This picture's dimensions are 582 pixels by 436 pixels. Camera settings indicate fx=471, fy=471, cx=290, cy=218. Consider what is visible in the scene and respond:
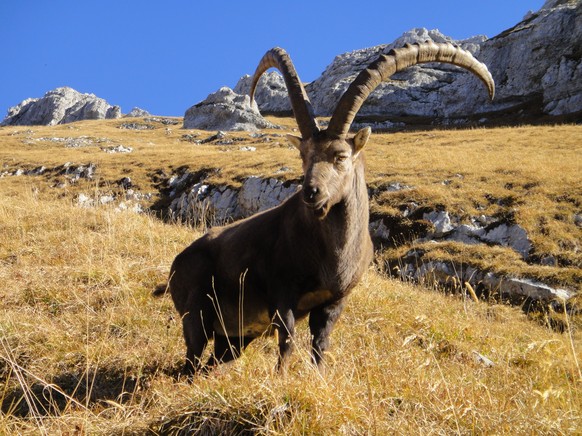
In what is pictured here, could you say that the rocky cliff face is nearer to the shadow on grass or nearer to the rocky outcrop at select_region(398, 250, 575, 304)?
the rocky outcrop at select_region(398, 250, 575, 304)

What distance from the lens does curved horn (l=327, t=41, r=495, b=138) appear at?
543cm

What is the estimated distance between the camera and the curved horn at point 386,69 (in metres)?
5.43

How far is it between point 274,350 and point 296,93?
3.63 metres

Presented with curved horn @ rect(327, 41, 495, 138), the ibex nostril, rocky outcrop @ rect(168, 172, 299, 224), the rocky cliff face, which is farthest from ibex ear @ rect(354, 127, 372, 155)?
the rocky cliff face

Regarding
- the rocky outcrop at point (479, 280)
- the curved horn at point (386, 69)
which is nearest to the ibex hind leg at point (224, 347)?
the curved horn at point (386, 69)

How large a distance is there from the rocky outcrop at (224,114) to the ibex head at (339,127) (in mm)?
67310

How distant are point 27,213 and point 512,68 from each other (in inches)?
3016

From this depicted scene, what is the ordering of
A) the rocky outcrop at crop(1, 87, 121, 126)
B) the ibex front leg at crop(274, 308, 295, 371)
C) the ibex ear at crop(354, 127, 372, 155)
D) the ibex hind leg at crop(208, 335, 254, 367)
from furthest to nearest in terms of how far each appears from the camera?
the rocky outcrop at crop(1, 87, 121, 126), the ibex hind leg at crop(208, 335, 254, 367), the ibex ear at crop(354, 127, 372, 155), the ibex front leg at crop(274, 308, 295, 371)

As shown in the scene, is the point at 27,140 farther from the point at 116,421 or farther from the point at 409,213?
the point at 116,421

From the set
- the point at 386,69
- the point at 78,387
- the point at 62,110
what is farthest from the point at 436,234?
the point at 62,110

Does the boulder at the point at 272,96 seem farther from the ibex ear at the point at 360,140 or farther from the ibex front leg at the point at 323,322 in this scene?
the ibex front leg at the point at 323,322

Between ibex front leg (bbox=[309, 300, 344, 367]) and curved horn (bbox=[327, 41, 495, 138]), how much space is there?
1953 millimetres

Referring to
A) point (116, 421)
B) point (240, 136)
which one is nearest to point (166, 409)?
point (116, 421)

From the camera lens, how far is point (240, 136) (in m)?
59.2
